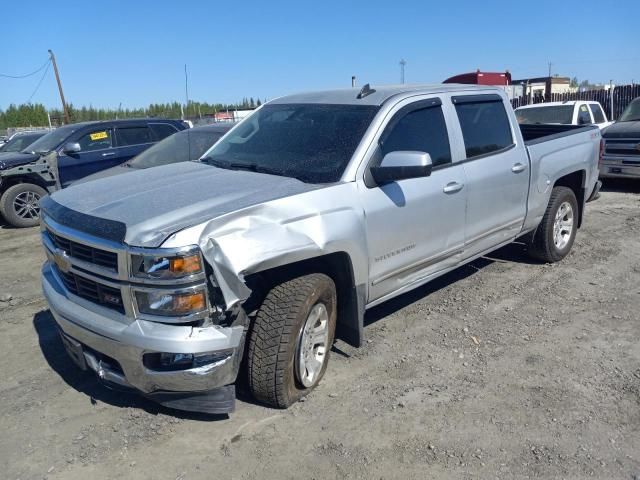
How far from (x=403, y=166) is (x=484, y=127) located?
171cm

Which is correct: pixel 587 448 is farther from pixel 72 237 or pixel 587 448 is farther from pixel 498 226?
pixel 72 237

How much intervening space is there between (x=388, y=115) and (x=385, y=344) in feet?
5.75

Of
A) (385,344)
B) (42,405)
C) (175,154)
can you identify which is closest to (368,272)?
(385,344)

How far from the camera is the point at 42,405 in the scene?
3570 millimetres

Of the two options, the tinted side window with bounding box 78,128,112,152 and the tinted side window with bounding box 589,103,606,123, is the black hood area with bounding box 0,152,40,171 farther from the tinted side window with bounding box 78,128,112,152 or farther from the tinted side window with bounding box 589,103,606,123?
the tinted side window with bounding box 589,103,606,123

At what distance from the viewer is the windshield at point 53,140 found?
9.75 m

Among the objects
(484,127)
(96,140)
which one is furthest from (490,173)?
(96,140)

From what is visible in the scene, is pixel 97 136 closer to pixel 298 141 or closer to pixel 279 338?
pixel 298 141

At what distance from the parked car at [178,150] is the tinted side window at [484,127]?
3905 mm

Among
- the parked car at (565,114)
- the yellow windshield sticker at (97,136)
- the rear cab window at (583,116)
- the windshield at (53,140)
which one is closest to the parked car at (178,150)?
the yellow windshield sticker at (97,136)

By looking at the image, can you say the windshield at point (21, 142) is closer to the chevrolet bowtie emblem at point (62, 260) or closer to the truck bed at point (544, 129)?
the chevrolet bowtie emblem at point (62, 260)

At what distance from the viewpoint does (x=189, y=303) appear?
2.83 metres

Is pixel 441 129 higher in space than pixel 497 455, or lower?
higher

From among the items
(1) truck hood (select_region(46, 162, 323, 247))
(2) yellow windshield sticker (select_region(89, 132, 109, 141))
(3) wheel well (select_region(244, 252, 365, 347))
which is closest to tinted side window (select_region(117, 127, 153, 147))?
(2) yellow windshield sticker (select_region(89, 132, 109, 141))
